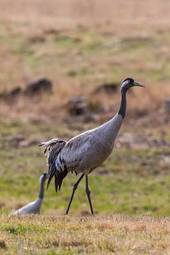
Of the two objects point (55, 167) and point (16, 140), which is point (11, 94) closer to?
point (16, 140)

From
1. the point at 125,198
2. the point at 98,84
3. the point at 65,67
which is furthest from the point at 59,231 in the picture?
the point at 65,67

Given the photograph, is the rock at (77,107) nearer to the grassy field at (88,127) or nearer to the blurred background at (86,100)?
the blurred background at (86,100)

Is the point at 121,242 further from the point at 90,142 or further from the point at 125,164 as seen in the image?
the point at 125,164

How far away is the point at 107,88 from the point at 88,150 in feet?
61.4

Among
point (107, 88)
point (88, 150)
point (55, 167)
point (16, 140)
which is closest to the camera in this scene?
point (88, 150)

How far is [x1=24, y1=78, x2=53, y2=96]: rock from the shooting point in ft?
105

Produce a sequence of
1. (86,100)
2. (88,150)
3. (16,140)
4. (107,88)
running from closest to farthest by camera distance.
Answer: (88,150)
(16,140)
(86,100)
(107,88)

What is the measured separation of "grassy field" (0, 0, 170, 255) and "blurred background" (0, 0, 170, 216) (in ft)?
0.11

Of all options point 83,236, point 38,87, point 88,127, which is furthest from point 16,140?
point 83,236

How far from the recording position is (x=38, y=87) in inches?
1273

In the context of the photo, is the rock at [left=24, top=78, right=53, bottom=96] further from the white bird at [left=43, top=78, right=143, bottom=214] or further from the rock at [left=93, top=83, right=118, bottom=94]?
the white bird at [left=43, top=78, right=143, bottom=214]

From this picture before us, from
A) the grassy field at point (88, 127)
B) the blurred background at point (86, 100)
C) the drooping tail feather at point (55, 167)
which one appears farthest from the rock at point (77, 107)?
the drooping tail feather at point (55, 167)

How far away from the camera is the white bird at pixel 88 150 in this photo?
1359cm

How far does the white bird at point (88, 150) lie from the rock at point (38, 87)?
1738 centimetres
